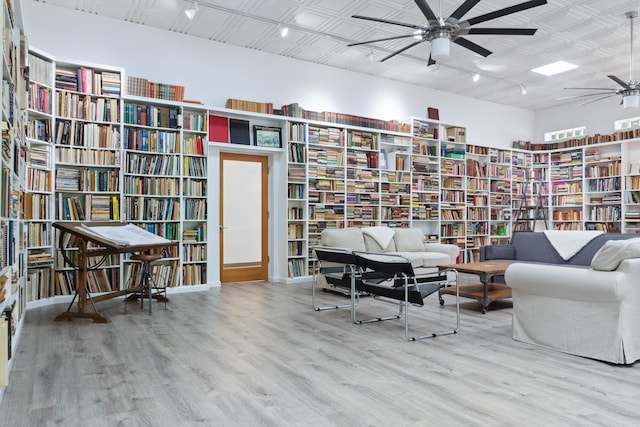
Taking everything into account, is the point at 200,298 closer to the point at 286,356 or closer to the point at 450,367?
the point at 286,356

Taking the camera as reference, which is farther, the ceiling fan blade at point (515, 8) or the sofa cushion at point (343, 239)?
the sofa cushion at point (343, 239)

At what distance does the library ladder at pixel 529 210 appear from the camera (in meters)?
10.5

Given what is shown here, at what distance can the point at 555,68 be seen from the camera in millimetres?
8422

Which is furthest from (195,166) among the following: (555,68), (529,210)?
(529,210)

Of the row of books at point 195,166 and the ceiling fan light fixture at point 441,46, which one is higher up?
the ceiling fan light fixture at point 441,46

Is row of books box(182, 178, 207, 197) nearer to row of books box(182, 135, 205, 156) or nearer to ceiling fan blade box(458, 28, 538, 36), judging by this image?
row of books box(182, 135, 205, 156)

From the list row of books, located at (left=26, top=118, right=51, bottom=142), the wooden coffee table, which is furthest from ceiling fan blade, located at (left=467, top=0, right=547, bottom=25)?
row of books, located at (left=26, top=118, right=51, bottom=142)

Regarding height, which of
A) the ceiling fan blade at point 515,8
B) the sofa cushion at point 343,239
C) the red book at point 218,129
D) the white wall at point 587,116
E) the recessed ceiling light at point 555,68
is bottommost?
the sofa cushion at point 343,239

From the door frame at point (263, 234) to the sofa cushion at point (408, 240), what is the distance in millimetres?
2200

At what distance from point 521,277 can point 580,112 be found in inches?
330

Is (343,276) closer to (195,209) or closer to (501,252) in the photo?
(195,209)

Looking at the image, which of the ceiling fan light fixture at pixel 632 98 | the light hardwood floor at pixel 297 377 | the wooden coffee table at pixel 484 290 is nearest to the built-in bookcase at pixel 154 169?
the light hardwood floor at pixel 297 377

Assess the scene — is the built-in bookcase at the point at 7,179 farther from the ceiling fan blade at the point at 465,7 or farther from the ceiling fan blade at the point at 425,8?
the ceiling fan blade at the point at 465,7

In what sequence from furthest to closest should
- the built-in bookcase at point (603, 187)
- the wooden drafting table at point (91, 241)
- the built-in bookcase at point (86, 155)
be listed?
1. the built-in bookcase at point (603, 187)
2. the built-in bookcase at point (86, 155)
3. the wooden drafting table at point (91, 241)
